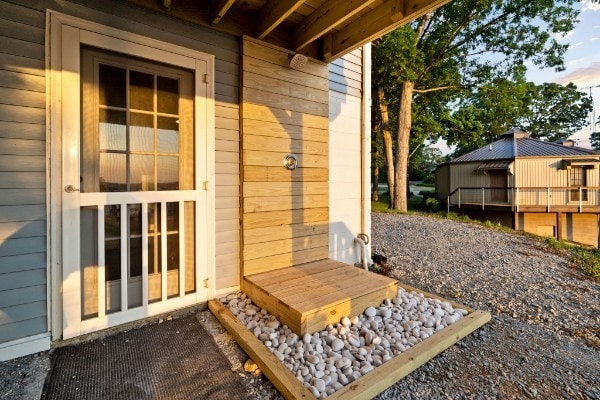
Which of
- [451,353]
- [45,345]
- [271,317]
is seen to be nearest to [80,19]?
[45,345]

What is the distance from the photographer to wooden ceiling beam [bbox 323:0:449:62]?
2.01 m

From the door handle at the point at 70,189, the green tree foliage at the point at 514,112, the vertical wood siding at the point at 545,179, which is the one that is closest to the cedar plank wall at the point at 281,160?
the door handle at the point at 70,189

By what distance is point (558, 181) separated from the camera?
1131 cm

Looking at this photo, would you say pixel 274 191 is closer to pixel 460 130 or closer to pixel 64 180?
pixel 64 180

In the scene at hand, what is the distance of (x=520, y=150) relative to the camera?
39.8 feet

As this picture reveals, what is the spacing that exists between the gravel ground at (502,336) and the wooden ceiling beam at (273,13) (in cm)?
242

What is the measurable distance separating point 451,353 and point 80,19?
3250mm

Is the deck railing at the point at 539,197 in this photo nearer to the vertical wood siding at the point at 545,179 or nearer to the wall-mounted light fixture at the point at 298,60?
the vertical wood siding at the point at 545,179

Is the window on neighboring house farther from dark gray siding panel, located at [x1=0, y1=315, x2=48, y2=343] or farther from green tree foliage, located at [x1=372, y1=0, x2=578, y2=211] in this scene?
dark gray siding panel, located at [x1=0, y1=315, x2=48, y2=343]

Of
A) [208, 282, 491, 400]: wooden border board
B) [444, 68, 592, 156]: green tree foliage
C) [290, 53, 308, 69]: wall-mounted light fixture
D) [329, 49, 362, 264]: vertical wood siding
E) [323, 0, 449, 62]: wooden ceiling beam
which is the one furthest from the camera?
[444, 68, 592, 156]: green tree foliage

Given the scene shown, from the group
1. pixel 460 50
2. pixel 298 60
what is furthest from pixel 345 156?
pixel 460 50

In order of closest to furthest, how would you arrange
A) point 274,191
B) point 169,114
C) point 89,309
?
1. point 89,309
2. point 169,114
3. point 274,191

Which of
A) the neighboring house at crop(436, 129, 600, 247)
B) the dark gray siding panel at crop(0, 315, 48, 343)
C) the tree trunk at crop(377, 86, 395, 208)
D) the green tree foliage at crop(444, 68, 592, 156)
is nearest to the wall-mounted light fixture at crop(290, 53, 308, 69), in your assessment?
the dark gray siding panel at crop(0, 315, 48, 343)

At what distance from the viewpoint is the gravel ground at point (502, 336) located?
4.92 ft
